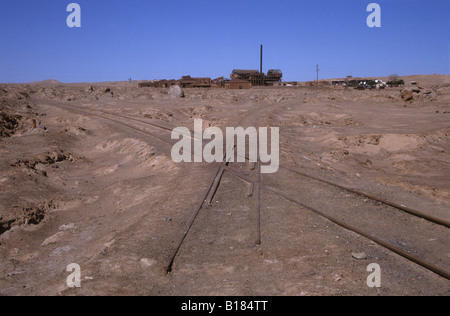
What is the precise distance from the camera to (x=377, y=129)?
808 inches

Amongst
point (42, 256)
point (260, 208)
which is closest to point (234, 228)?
point (260, 208)

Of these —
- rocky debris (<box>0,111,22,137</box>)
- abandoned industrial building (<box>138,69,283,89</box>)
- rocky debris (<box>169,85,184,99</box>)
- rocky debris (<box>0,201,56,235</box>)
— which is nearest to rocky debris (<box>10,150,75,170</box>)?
rocky debris (<box>0,201,56,235</box>)

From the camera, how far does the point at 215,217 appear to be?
26.1ft

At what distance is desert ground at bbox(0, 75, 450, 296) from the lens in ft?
18.0

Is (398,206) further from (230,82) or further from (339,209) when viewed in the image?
(230,82)

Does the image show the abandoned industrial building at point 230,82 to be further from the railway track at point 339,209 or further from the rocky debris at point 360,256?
the rocky debris at point 360,256

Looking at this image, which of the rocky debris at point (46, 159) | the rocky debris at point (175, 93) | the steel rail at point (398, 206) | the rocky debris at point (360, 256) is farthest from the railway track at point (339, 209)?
the rocky debris at point (175, 93)

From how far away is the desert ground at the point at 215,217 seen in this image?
5496mm

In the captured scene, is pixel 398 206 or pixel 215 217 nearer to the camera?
pixel 215 217

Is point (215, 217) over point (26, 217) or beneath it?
over

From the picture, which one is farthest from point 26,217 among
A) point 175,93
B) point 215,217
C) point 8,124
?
point 175,93

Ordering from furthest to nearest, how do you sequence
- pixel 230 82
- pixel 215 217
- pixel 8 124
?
1. pixel 230 82
2. pixel 8 124
3. pixel 215 217

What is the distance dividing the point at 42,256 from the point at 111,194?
4105 millimetres

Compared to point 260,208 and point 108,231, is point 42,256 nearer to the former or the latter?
point 108,231
